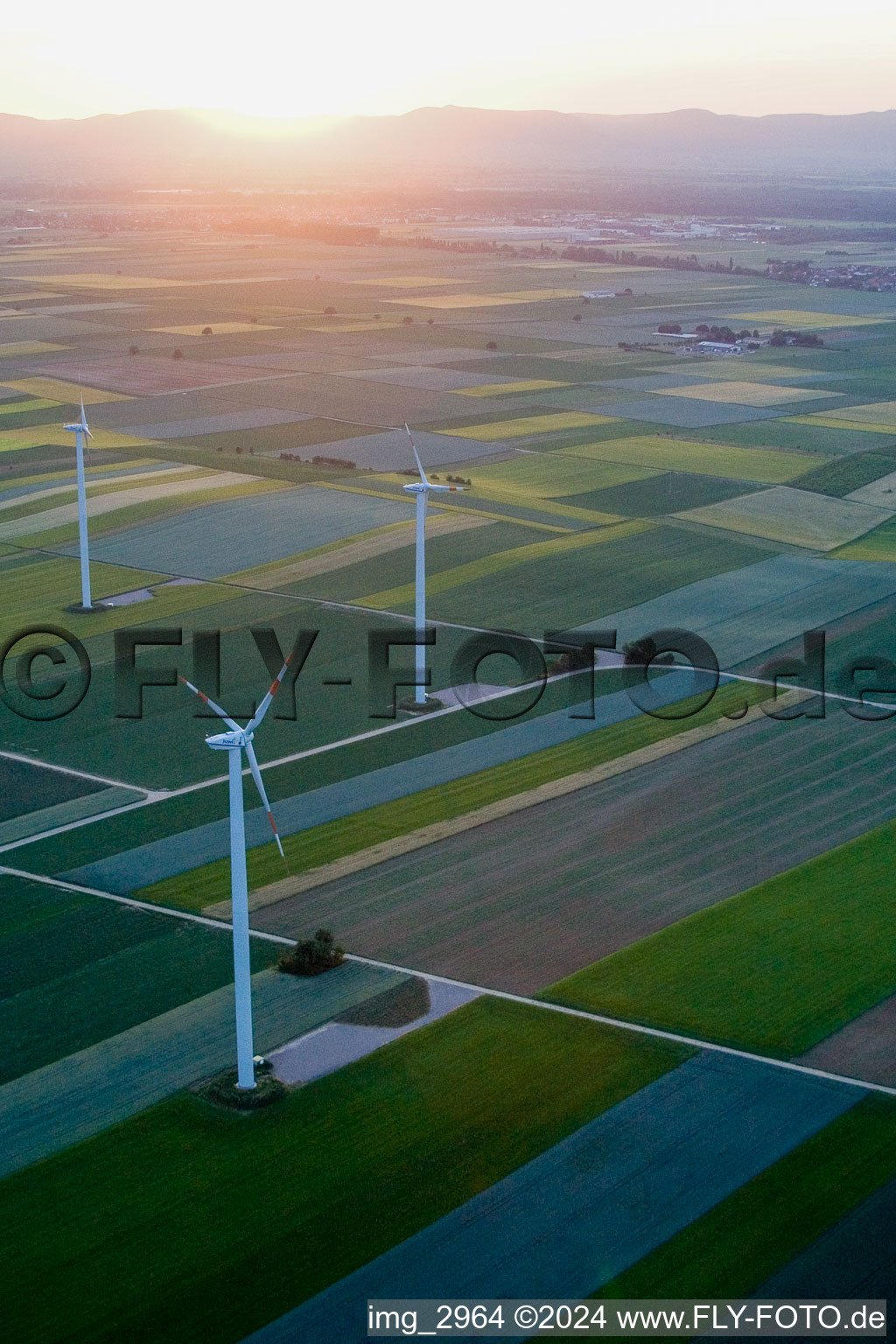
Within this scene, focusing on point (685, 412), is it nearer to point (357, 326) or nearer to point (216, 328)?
point (357, 326)

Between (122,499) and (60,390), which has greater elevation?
(60,390)

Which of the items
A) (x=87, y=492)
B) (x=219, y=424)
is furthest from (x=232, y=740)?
(x=219, y=424)

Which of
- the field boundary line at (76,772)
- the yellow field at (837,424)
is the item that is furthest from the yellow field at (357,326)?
the field boundary line at (76,772)

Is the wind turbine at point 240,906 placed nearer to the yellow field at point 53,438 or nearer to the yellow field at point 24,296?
the yellow field at point 53,438

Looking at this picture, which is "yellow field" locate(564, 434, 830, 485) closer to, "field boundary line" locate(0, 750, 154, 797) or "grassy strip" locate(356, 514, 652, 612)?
"grassy strip" locate(356, 514, 652, 612)

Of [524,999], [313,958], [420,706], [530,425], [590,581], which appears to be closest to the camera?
[524,999]

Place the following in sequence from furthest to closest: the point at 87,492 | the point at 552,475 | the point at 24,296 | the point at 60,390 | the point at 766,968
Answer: the point at 24,296
the point at 60,390
the point at 552,475
the point at 87,492
the point at 766,968

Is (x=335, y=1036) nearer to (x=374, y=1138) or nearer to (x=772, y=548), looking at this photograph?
(x=374, y=1138)

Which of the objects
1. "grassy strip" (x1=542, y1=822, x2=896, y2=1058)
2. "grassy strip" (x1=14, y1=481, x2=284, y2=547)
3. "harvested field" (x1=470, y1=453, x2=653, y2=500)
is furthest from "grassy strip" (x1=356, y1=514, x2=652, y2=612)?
"grassy strip" (x1=542, y1=822, x2=896, y2=1058)
